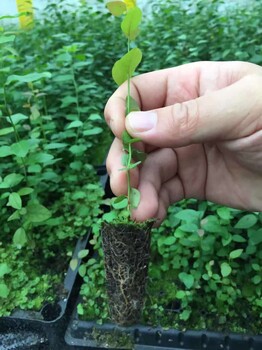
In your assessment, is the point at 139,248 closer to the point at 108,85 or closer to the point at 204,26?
the point at 108,85

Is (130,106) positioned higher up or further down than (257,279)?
higher up

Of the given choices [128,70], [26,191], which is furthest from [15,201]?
[128,70]

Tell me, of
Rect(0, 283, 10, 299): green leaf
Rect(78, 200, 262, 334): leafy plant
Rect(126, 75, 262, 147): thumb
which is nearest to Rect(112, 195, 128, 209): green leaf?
Rect(126, 75, 262, 147): thumb

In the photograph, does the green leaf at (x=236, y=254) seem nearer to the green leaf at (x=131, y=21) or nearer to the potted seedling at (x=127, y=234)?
the potted seedling at (x=127, y=234)

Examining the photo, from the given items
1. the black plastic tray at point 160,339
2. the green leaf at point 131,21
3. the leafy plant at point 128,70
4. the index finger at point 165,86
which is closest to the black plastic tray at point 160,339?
the black plastic tray at point 160,339

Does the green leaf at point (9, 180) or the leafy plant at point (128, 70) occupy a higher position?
the leafy plant at point (128, 70)

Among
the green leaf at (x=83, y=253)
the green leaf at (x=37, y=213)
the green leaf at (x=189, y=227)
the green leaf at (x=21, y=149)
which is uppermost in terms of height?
the green leaf at (x=21, y=149)

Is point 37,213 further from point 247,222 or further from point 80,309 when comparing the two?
point 247,222

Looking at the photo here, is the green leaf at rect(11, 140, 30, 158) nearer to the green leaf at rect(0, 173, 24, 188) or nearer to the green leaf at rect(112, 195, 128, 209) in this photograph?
the green leaf at rect(0, 173, 24, 188)
